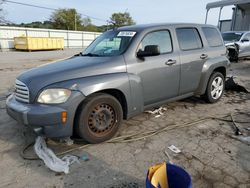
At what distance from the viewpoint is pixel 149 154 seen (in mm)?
3055

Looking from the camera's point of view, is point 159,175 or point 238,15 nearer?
point 159,175

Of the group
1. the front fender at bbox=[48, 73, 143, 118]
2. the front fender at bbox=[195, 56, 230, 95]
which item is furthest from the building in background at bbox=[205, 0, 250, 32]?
the front fender at bbox=[48, 73, 143, 118]

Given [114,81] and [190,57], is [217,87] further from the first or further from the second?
[114,81]

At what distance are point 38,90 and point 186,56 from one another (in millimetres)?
2810

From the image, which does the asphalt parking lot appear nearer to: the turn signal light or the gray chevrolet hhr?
the gray chevrolet hhr

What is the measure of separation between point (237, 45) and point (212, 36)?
844cm

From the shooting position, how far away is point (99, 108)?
10.7 ft

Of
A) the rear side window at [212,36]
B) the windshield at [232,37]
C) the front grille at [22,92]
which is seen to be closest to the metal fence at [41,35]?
the windshield at [232,37]

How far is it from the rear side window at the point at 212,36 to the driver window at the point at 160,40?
1.22m

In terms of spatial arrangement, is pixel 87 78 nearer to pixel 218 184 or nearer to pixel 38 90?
pixel 38 90

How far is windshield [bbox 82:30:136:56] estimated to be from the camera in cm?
371

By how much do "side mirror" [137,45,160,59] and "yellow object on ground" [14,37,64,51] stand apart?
2356 cm

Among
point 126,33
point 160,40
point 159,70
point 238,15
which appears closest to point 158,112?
point 159,70

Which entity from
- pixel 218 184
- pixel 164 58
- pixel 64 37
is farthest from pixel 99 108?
pixel 64 37
